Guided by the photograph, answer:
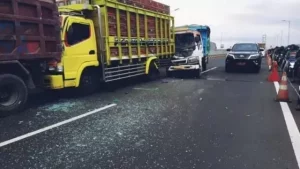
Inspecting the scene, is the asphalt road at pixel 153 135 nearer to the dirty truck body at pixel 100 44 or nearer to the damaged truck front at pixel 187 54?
the dirty truck body at pixel 100 44

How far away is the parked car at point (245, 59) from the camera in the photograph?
15719 millimetres

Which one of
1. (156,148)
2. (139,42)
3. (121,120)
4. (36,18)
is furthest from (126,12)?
(156,148)

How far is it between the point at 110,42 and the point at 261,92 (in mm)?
5490

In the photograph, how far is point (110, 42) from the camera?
933 centimetres

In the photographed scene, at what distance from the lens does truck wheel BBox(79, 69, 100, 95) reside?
8742 mm

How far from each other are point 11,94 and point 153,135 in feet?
12.8

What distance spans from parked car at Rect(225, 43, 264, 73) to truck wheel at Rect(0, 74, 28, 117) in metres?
12.4

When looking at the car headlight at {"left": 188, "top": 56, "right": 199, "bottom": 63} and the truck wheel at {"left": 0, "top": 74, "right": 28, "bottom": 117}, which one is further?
the car headlight at {"left": 188, "top": 56, "right": 199, "bottom": 63}

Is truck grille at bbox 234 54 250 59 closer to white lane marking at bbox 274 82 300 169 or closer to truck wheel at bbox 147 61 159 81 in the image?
truck wheel at bbox 147 61 159 81

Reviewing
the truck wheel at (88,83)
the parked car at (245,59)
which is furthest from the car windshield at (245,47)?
Answer: the truck wheel at (88,83)

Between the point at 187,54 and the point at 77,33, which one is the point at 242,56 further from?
the point at 77,33

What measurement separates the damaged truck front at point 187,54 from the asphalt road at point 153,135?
5.12 m

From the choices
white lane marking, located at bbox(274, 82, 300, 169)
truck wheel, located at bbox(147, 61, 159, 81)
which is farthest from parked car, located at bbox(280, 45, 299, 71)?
white lane marking, located at bbox(274, 82, 300, 169)

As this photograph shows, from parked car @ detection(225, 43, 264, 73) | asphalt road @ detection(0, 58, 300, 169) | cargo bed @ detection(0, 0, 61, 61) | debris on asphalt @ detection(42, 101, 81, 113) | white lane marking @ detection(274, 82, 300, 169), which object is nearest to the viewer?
asphalt road @ detection(0, 58, 300, 169)
